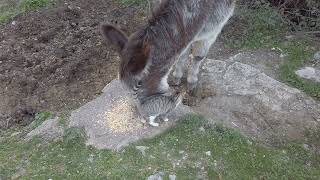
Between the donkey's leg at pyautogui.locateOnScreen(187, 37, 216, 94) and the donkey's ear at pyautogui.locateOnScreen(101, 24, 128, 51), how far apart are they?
1428mm

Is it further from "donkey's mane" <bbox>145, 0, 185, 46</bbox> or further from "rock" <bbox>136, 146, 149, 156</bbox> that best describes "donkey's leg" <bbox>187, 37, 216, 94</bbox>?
"rock" <bbox>136, 146, 149, 156</bbox>

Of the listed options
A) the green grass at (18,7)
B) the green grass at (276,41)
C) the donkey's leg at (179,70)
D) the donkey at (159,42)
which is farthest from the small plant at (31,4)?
the donkey at (159,42)

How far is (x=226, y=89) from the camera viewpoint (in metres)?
6.96

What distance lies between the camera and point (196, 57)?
6.67m

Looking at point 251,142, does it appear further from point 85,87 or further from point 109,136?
point 85,87

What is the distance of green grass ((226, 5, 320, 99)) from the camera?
23.6 feet

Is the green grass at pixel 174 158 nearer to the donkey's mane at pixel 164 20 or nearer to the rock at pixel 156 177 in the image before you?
the rock at pixel 156 177

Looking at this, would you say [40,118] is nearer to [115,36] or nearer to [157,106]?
[157,106]

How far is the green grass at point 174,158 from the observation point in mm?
5656

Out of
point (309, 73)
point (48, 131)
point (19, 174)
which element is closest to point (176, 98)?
point (48, 131)

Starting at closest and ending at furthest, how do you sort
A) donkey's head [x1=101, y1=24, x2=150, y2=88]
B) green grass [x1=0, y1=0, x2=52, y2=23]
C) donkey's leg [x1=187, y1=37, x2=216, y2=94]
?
1. donkey's head [x1=101, y1=24, x2=150, y2=88]
2. donkey's leg [x1=187, y1=37, x2=216, y2=94]
3. green grass [x1=0, y1=0, x2=52, y2=23]

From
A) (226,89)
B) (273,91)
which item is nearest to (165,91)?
(226,89)

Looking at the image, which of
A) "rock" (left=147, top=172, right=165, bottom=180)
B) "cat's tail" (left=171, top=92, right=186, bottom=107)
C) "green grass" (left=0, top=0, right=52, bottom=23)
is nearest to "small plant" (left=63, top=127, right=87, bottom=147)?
"rock" (left=147, top=172, right=165, bottom=180)

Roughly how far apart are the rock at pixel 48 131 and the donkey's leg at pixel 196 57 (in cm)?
193
